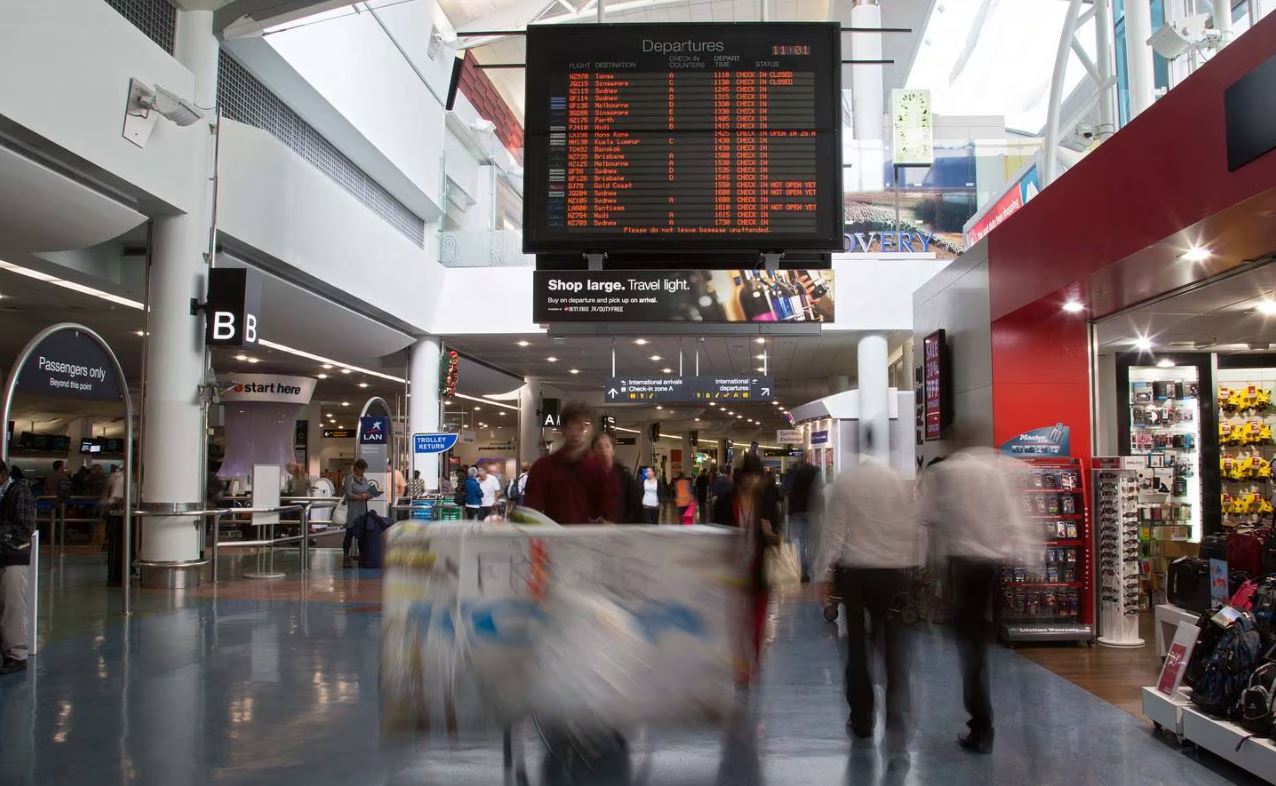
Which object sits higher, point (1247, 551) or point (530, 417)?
point (530, 417)

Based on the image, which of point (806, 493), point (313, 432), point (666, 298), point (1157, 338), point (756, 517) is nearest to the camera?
point (756, 517)

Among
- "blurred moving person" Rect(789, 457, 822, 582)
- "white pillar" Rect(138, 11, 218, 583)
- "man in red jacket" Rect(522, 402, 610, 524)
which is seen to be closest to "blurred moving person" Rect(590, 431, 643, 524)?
"man in red jacket" Rect(522, 402, 610, 524)

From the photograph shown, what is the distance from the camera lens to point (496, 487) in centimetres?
1809

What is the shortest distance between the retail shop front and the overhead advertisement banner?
10.2 feet

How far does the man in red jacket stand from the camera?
4848 millimetres

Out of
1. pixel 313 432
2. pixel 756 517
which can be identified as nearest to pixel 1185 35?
pixel 756 517

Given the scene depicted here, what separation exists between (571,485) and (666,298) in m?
6.52

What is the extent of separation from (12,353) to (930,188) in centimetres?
1631

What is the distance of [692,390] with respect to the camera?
14.8 m

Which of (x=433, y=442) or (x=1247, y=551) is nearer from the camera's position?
(x=1247, y=551)

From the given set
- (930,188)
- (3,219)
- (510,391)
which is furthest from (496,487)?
(3,219)

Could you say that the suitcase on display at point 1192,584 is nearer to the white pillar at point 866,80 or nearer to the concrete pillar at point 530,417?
the white pillar at point 866,80

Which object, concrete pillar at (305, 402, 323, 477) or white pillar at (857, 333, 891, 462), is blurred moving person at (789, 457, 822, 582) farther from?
concrete pillar at (305, 402, 323, 477)

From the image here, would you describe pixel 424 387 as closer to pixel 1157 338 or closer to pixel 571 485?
pixel 1157 338
